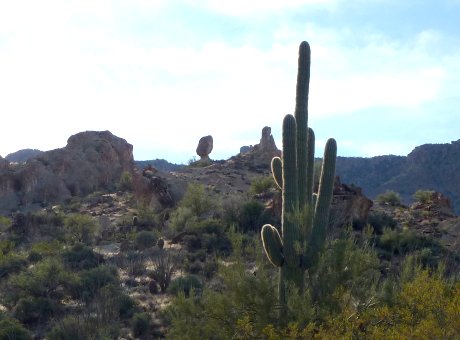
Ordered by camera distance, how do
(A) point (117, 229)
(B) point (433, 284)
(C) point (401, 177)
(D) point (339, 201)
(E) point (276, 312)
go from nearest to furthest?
(B) point (433, 284) → (E) point (276, 312) → (D) point (339, 201) → (A) point (117, 229) → (C) point (401, 177)

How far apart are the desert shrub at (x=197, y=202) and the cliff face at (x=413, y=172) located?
1115 inches

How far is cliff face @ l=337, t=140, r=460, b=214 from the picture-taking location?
6412cm

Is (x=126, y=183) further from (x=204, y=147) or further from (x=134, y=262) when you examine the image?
(x=134, y=262)

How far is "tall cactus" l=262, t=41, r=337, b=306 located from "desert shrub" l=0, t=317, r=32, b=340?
700 cm

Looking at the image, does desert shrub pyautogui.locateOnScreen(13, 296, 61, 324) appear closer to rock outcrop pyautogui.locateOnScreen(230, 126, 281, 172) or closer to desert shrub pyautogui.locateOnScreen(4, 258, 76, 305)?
desert shrub pyautogui.locateOnScreen(4, 258, 76, 305)

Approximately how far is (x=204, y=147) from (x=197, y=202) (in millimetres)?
23086

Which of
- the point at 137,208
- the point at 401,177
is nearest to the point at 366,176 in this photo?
the point at 401,177

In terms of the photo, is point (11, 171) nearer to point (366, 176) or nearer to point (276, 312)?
point (366, 176)

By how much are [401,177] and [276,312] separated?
53772mm

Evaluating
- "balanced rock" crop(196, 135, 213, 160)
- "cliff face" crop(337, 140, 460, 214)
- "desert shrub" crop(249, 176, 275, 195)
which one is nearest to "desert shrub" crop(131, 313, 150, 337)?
"desert shrub" crop(249, 176, 275, 195)

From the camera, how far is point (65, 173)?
50438 millimetres

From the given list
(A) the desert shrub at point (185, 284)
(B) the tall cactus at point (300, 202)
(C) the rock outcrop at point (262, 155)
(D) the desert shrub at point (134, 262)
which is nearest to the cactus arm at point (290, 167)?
(B) the tall cactus at point (300, 202)

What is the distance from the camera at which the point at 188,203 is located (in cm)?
3531

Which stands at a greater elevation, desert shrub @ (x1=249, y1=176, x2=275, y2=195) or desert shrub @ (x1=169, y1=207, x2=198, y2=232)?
desert shrub @ (x1=249, y1=176, x2=275, y2=195)
